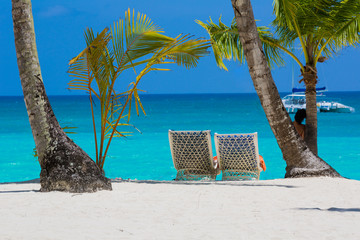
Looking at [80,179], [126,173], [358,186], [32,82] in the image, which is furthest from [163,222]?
[126,173]

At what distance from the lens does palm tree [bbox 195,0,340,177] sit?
5836mm

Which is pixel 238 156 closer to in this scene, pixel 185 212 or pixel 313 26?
pixel 313 26

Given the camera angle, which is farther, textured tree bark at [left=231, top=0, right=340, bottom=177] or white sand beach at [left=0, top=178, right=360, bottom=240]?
textured tree bark at [left=231, top=0, right=340, bottom=177]

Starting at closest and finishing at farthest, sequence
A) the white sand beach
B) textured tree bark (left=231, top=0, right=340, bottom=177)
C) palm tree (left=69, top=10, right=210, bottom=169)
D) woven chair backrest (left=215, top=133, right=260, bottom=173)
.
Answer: the white sand beach < palm tree (left=69, top=10, right=210, bottom=169) < textured tree bark (left=231, top=0, right=340, bottom=177) < woven chair backrest (left=215, top=133, right=260, bottom=173)

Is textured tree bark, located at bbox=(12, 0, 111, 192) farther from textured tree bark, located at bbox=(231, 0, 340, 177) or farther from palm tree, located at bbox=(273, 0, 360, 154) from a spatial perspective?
palm tree, located at bbox=(273, 0, 360, 154)

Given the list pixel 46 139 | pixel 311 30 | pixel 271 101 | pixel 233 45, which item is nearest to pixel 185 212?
pixel 46 139

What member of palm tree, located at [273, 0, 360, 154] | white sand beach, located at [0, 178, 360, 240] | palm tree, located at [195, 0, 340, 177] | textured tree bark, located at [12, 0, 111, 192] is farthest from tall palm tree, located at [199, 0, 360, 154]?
textured tree bark, located at [12, 0, 111, 192]

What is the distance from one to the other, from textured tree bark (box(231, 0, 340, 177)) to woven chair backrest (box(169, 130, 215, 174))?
906mm

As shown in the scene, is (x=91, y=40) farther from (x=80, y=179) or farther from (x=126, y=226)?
(x=126, y=226)

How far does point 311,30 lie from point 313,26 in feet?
0.21

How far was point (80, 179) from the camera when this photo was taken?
14.9 ft

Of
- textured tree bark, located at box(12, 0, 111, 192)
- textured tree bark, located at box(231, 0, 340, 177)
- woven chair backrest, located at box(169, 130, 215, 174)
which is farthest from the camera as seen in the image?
woven chair backrest, located at box(169, 130, 215, 174)

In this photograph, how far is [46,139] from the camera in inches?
183

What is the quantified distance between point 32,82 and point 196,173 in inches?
109
